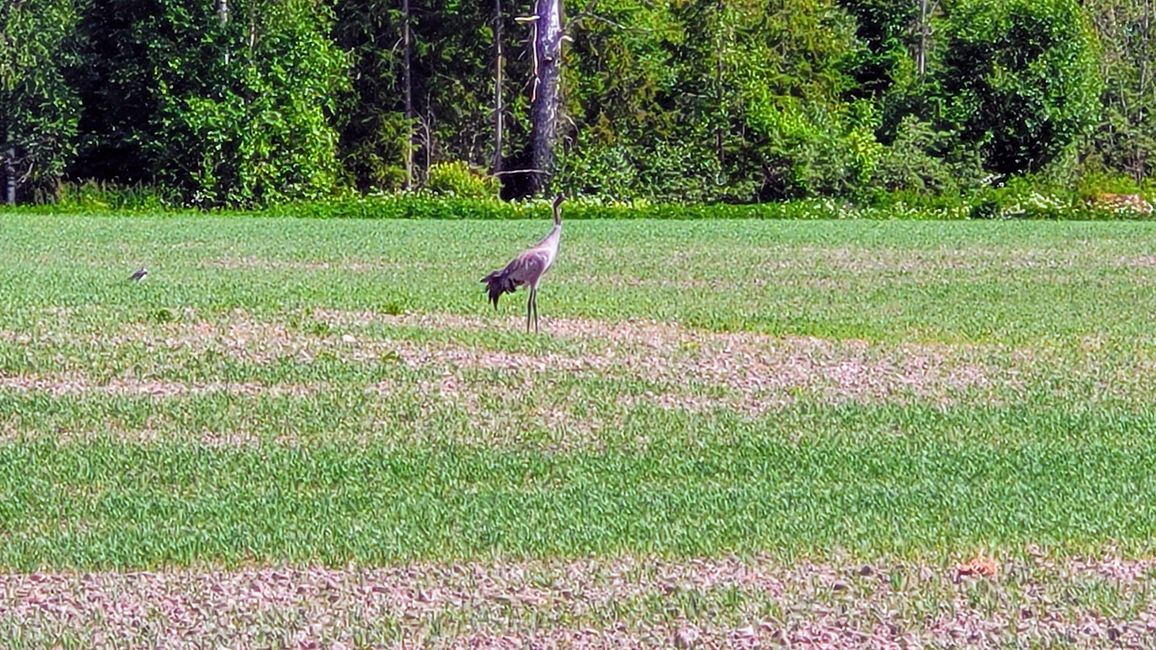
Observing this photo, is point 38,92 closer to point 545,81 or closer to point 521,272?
point 545,81

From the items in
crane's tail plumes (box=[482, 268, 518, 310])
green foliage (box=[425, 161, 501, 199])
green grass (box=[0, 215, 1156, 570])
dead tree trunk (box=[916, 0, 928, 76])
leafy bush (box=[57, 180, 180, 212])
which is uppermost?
dead tree trunk (box=[916, 0, 928, 76])

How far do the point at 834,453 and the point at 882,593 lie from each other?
3145mm

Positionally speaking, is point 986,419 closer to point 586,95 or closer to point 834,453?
point 834,453

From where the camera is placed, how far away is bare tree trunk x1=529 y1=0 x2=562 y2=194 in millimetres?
52438

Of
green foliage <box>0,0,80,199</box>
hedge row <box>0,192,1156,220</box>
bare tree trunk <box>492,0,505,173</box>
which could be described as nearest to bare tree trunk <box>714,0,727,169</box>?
bare tree trunk <box>492,0,505,173</box>

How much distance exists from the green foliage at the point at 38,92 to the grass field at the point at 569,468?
33.6 metres

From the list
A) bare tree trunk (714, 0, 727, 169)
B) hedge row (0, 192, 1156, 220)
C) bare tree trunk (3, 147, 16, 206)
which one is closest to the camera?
hedge row (0, 192, 1156, 220)

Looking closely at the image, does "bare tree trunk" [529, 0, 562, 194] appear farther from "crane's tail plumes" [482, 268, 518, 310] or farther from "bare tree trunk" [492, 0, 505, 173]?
"crane's tail plumes" [482, 268, 518, 310]

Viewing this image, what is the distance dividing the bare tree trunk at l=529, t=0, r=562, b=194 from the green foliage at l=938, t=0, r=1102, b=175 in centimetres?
1090

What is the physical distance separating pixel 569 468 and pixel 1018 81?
146ft

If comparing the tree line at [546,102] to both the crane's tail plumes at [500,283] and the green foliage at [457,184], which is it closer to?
the green foliage at [457,184]

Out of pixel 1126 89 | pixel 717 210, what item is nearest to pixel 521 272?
pixel 717 210

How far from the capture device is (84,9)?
54.0m

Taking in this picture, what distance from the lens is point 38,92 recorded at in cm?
5209
